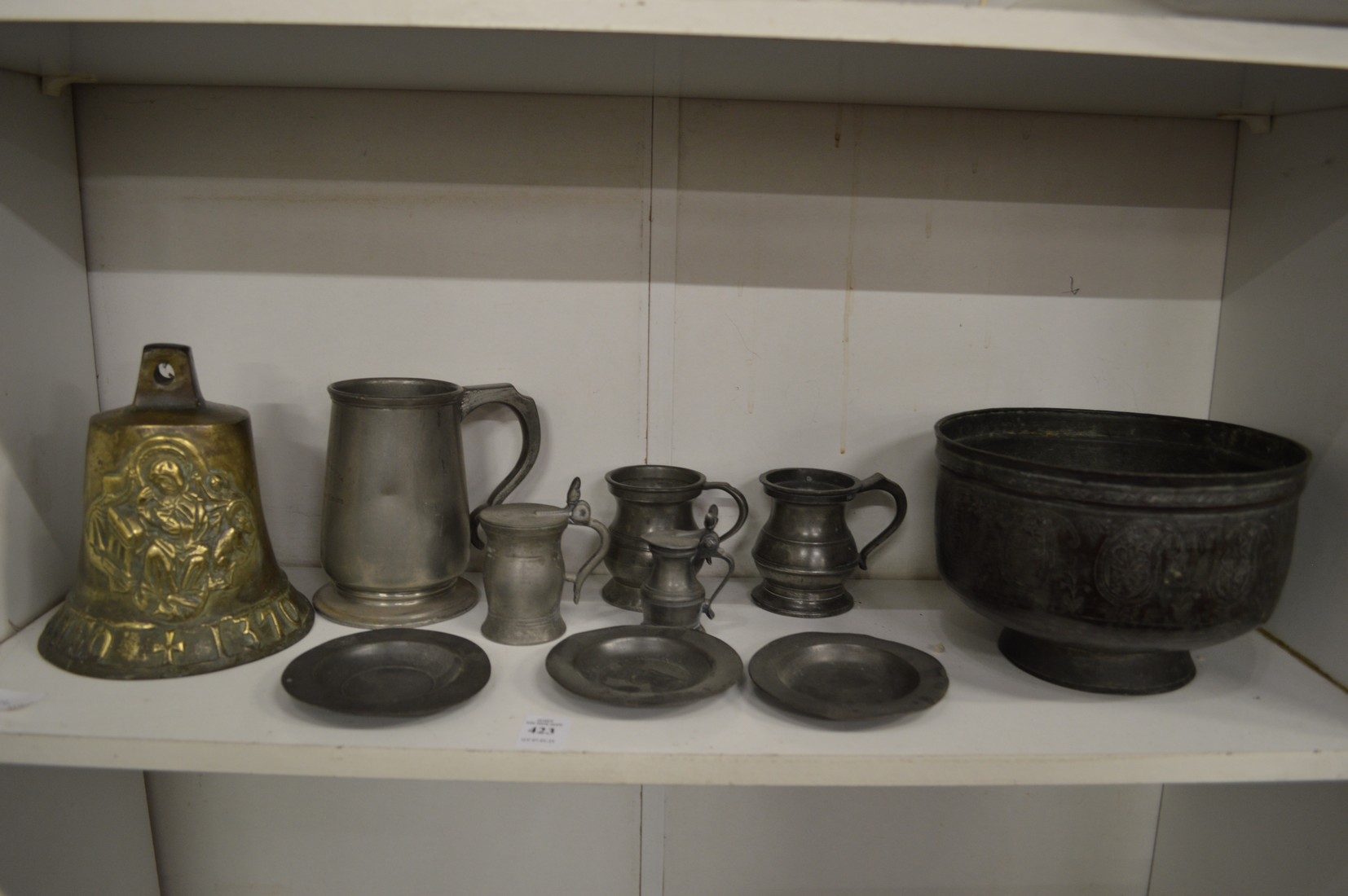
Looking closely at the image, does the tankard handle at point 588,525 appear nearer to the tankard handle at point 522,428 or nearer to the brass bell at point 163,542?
the tankard handle at point 522,428

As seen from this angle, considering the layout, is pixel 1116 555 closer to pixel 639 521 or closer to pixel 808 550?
pixel 808 550

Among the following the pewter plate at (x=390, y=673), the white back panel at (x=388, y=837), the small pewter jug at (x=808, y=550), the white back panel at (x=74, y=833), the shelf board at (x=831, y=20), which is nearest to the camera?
the shelf board at (x=831, y=20)

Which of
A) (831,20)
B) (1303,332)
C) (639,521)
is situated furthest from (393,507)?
(1303,332)

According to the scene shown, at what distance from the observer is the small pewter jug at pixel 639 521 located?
100 cm

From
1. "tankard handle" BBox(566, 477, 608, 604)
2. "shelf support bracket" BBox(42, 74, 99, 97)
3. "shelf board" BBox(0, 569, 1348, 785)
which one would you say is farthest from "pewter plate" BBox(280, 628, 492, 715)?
"shelf support bracket" BBox(42, 74, 99, 97)

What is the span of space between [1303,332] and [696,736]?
75cm

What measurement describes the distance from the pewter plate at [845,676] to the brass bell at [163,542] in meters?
0.50

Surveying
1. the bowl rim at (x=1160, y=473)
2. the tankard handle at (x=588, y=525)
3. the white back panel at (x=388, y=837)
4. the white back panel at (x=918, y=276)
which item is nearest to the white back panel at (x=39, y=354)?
the white back panel at (x=388, y=837)

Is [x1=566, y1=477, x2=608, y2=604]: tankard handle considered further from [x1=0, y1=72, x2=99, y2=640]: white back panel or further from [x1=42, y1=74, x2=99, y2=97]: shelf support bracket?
[x1=42, y1=74, x2=99, y2=97]: shelf support bracket

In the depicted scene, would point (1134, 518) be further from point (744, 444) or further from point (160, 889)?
point (160, 889)

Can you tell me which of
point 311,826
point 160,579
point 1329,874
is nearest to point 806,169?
point 160,579

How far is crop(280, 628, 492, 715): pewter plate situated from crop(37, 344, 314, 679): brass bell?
0.27 feet

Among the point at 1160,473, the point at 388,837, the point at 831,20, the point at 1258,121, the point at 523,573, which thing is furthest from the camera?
the point at 388,837

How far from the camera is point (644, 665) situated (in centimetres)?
92
